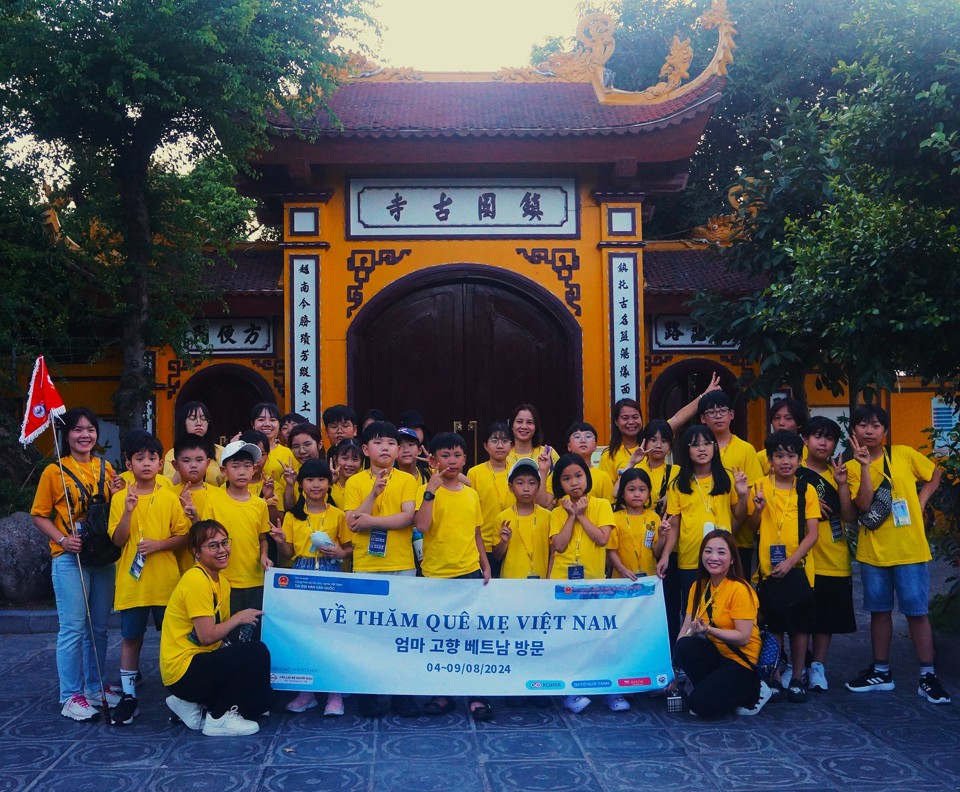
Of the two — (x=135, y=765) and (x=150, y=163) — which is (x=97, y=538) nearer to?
(x=135, y=765)

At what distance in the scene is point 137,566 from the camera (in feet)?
15.8

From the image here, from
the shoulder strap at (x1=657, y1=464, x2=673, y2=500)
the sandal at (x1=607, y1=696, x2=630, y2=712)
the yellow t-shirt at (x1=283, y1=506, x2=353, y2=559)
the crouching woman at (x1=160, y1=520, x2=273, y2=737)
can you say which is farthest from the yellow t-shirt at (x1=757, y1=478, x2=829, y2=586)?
the crouching woman at (x1=160, y1=520, x2=273, y2=737)

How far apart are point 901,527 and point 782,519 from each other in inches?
28.0

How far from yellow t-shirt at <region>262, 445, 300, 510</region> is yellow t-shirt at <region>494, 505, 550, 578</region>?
156 cm

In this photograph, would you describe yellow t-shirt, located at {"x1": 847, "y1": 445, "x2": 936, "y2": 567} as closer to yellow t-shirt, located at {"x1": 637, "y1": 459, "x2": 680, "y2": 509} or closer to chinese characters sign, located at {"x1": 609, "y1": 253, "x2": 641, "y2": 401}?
yellow t-shirt, located at {"x1": 637, "y1": 459, "x2": 680, "y2": 509}

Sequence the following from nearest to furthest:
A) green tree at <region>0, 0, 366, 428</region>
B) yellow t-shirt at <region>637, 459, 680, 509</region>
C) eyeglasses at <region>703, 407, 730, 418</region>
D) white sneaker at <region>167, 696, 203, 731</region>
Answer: white sneaker at <region>167, 696, 203, 731</region> < yellow t-shirt at <region>637, 459, 680, 509</region> < eyeglasses at <region>703, 407, 730, 418</region> < green tree at <region>0, 0, 366, 428</region>

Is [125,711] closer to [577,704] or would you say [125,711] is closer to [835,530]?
[577,704]

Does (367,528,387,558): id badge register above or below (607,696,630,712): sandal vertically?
above

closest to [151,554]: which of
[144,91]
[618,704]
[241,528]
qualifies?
[241,528]

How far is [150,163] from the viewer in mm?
9086

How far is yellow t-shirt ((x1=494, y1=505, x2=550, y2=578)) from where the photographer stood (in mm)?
5262

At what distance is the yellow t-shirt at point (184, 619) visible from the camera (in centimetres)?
450

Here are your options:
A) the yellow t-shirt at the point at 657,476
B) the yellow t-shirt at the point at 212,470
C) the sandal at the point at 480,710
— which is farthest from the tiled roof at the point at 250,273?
the sandal at the point at 480,710

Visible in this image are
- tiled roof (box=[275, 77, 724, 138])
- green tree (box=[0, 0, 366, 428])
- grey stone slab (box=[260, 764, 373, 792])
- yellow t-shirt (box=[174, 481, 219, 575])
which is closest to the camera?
grey stone slab (box=[260, 764, 373, 792])
